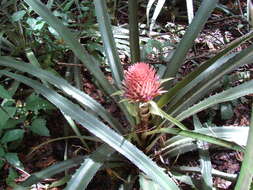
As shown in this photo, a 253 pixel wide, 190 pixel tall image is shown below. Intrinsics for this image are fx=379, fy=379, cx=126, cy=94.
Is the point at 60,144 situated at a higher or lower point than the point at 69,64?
lower

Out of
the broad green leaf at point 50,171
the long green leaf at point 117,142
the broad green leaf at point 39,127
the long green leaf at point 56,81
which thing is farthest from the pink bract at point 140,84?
the broad green leaf at point 39,127

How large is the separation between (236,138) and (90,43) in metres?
0.83

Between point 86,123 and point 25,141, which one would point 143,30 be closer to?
point 25,141

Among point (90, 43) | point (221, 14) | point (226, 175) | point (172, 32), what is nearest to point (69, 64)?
point (90, 43)

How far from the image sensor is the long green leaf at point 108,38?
1278 mm

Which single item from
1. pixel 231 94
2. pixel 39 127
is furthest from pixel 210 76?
pixel 39 127

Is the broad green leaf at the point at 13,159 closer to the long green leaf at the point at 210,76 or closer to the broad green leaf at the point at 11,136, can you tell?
the broad green leaf at the point at 11,136

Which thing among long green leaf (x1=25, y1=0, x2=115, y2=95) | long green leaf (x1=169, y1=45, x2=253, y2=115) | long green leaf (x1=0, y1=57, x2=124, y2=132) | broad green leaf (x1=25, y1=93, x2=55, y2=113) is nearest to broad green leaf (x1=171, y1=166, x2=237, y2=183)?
long green leaf (x1=169, y1=45, x2=253, y2=115)

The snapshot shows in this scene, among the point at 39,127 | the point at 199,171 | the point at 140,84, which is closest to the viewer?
the point at 140,84

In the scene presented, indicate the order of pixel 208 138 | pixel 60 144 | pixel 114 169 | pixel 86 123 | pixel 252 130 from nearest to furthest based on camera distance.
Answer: pixel 252 130 → pixel 208 138 → pixel 86 123 → pixel 114 169 → pixel 60 144

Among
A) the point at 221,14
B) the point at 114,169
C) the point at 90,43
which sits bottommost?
the point at 114,169

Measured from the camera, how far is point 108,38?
129 cm

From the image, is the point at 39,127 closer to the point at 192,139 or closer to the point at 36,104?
the point at 36,104

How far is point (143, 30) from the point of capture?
1.99 metres
